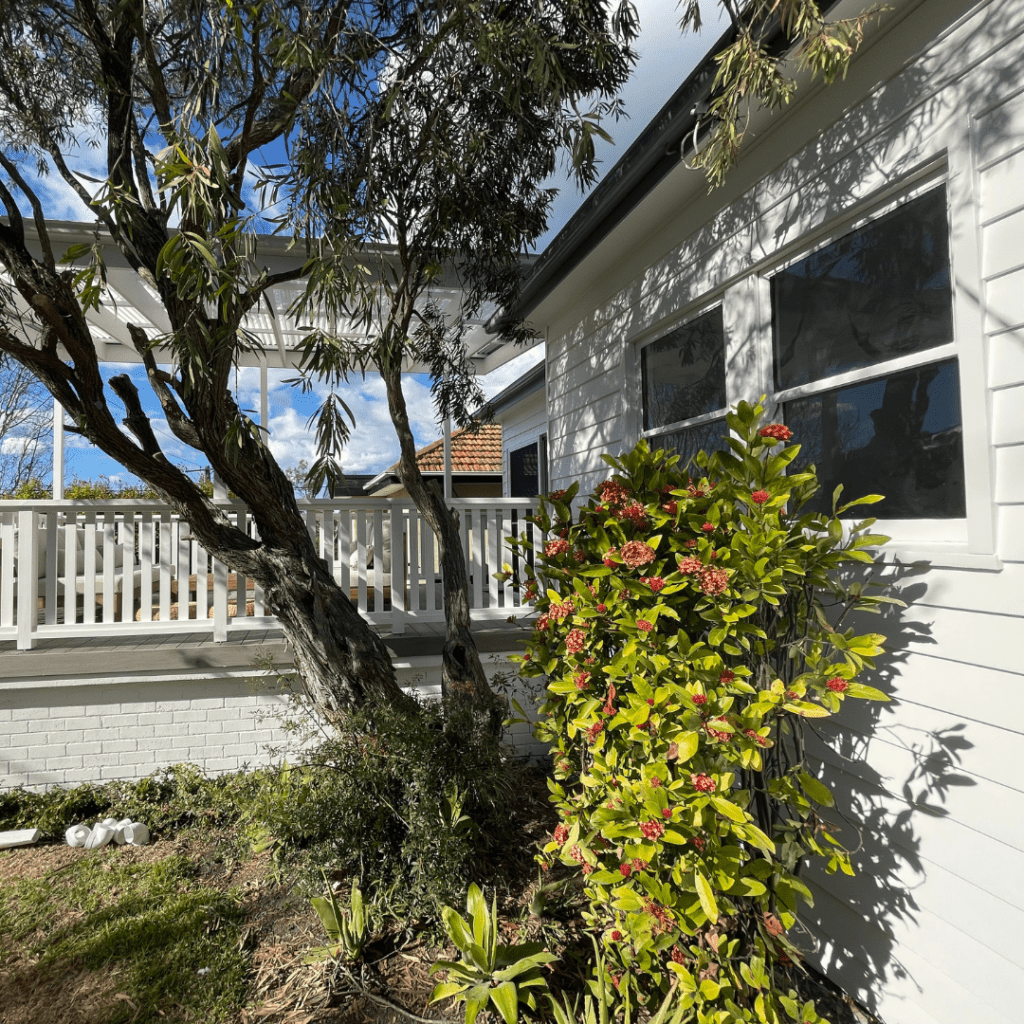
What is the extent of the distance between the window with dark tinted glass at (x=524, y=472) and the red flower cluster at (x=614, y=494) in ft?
22.0

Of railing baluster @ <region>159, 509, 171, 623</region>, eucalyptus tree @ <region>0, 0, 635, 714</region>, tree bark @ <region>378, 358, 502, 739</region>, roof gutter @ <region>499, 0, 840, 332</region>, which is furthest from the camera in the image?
railing baluster @ <region>159, 509, 171, 623</region>

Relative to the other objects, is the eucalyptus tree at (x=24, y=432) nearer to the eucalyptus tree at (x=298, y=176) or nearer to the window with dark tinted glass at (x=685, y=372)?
the eucalyptus tree at (x=298, y=176)

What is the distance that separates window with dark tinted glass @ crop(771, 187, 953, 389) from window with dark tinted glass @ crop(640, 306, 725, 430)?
48 centimetres

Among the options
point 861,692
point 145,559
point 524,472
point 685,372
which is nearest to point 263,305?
point 145,559

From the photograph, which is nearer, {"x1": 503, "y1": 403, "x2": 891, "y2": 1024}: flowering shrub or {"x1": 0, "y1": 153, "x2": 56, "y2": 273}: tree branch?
{"x1": 503, "y1": 403, "x2": 891, "y2": 1024}: flowering shrub

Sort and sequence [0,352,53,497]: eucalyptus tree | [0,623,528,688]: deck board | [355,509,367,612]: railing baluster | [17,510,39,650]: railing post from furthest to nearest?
[0,352,53,497]: eucalyptus tree < [355,509,367,612]: railing baluster < [17,510,39,650]: railing post < [0,623,528,688]: deck board

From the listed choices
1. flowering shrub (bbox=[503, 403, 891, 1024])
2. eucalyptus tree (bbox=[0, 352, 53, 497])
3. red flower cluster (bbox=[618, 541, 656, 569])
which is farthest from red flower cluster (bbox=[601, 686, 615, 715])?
eucalyptus tree (bbox=[0, 352, 53, 497])

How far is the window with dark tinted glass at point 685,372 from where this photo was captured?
3.47 m

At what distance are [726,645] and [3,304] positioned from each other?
4.49m

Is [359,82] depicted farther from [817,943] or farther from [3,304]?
[817,943]

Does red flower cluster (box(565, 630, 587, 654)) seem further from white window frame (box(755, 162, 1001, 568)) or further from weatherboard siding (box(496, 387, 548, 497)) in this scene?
weatherboard siding (box(496, 387, 548, 497))

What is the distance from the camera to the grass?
2.45 m

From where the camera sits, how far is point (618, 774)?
223cm

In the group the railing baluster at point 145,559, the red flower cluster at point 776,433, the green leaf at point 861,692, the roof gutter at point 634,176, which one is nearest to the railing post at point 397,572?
the railing baluster at point 145,559
